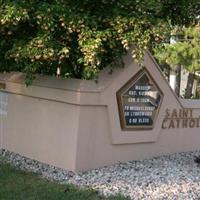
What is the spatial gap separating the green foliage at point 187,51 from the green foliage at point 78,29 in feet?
25.1

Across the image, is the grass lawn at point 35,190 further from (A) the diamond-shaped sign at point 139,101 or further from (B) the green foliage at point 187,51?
(B) the green foliage at point 187,51

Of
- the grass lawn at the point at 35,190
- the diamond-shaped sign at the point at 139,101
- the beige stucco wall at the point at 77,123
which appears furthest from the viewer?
the diamond-shaped sign at the point at 139,101

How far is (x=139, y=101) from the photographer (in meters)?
10.4

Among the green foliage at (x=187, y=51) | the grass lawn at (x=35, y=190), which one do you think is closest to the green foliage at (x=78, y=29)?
the grass lawn at (x=35, y=190)

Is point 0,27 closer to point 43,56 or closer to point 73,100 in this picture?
point 43,56

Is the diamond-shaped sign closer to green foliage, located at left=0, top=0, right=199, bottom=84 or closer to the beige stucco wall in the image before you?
the beige stucco wall

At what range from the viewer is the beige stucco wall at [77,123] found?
9508 millimetres

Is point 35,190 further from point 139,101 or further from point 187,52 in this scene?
point 187,52

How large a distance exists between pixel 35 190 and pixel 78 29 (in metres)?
2.38

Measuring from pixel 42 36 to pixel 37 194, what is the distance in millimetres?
2253

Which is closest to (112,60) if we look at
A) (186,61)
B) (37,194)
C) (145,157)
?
(145,157)

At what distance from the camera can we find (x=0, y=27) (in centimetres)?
884

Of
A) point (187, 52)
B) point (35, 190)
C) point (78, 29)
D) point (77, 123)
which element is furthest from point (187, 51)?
point (35, 190)

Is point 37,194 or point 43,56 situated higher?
point 43,56
